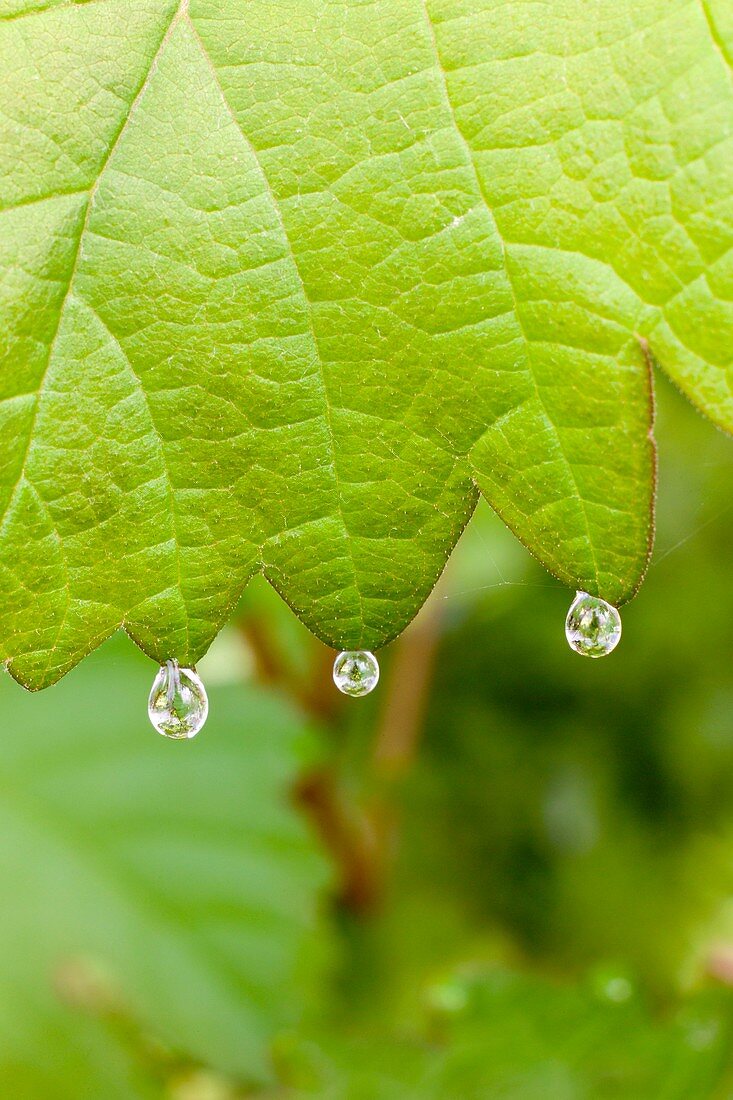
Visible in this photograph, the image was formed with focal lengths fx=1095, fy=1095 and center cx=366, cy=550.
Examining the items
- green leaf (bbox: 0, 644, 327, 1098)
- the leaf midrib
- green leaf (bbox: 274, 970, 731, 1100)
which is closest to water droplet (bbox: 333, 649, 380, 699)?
the leaf midrib

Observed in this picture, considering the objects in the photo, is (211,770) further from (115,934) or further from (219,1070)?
(219,1070)

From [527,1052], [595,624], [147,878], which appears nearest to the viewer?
[595,624]

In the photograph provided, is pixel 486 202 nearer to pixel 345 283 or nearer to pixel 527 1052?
pixel 345 283

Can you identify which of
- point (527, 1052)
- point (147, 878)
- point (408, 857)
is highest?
point (408, 857)

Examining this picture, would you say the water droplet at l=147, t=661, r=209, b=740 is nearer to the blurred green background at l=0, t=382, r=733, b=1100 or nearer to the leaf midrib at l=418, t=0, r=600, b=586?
the leaf midrib at l=418, t=0, r=600, b=586

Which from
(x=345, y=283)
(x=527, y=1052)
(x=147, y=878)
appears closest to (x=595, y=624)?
(x=345, y=283)

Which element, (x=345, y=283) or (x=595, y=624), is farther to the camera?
(x=595, y=624)

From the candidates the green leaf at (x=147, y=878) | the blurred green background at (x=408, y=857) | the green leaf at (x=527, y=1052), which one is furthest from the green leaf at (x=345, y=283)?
the green leaf at (x=147, y=878)

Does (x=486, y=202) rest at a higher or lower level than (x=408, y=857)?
lower
